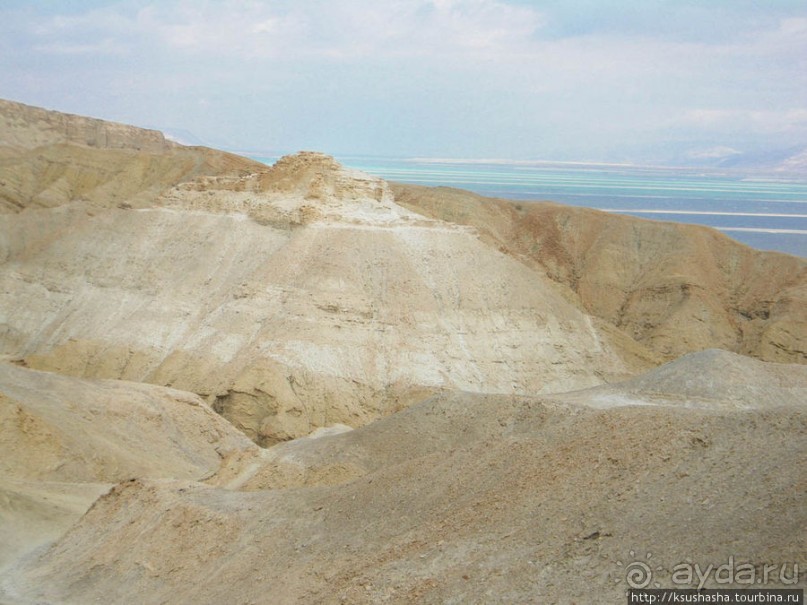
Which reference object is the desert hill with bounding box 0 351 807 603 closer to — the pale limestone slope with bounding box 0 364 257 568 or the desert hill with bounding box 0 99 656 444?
the pale limestone slope with bounding box 0 364 257 568

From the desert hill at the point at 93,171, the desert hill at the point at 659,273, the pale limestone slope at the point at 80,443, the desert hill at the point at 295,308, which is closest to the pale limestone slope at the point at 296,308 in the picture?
the desert hill at the point at 295,308

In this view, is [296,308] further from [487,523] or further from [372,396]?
[487,523]

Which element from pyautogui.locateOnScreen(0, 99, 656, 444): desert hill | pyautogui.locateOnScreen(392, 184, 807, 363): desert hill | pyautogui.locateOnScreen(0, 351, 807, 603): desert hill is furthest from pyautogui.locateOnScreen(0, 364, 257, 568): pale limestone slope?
pyautogui.locateOnScreen(392, 184, 807, 363): desert hill

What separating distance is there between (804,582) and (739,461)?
4.22 m

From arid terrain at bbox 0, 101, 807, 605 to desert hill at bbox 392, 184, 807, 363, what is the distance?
0.22 m

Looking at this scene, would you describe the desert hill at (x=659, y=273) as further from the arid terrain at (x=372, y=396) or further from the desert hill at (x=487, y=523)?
the desert hill at (x=487, y=523)

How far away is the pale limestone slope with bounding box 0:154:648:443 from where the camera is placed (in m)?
37.0

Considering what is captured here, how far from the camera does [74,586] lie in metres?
18.5

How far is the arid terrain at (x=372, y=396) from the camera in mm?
14312

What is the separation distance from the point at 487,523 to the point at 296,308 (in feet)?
81.5

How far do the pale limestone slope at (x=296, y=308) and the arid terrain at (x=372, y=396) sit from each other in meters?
0.13

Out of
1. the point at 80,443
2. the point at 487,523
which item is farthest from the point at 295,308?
the point at 487,523

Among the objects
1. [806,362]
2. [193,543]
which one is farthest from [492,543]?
[806,362]

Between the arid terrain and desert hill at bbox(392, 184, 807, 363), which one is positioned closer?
the arid terrain
